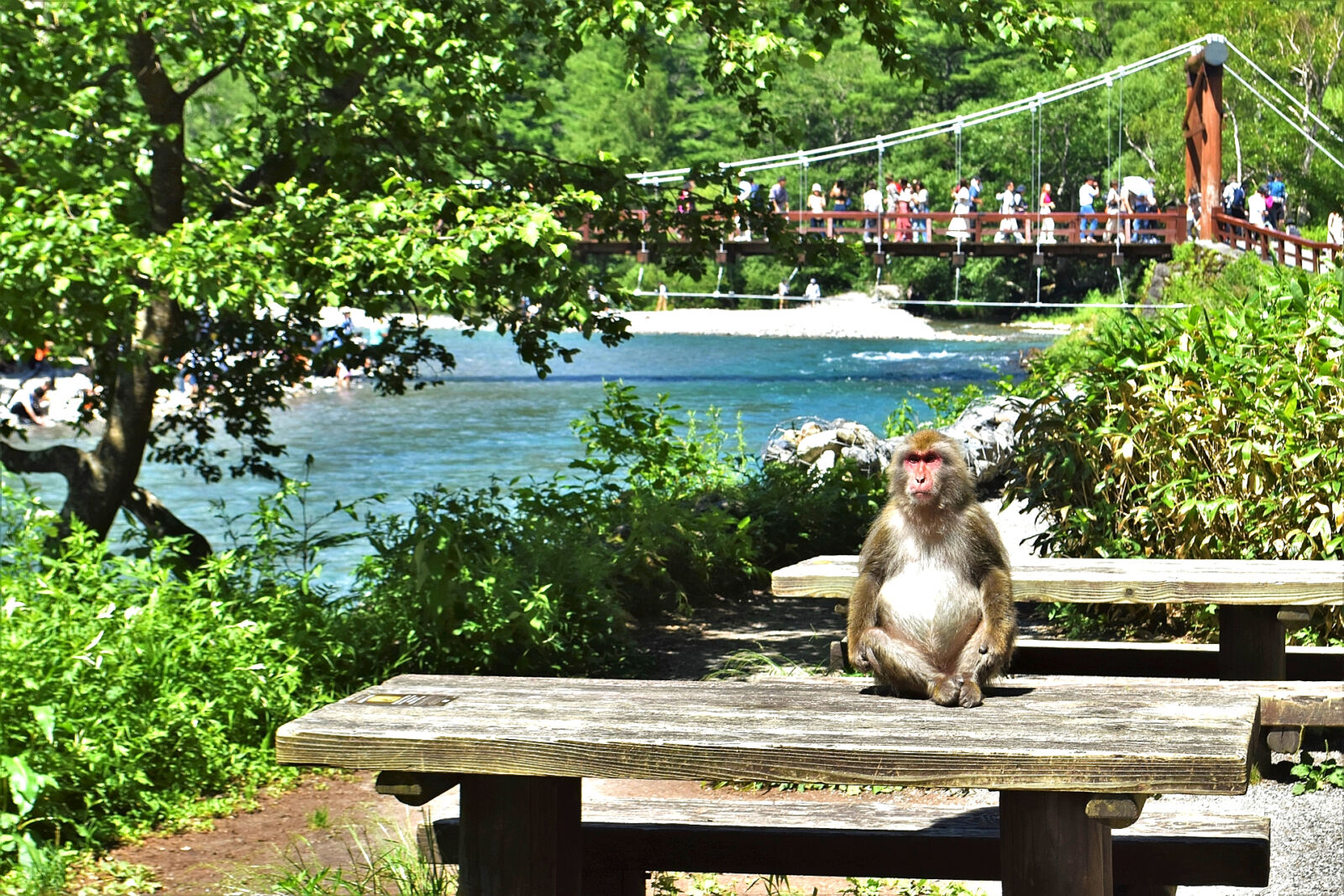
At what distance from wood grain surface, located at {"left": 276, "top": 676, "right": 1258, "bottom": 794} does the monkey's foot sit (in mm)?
25

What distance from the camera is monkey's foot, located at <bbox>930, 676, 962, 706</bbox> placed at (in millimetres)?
2537

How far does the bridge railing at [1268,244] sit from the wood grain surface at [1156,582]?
17.8 m

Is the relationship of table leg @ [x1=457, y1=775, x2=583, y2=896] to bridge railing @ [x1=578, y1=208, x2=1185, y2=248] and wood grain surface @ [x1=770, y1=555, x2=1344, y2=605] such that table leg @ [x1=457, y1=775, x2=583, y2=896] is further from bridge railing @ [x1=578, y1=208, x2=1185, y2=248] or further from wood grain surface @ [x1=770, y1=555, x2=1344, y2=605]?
bridge railing @ [x1=578, y1=208, x2=1185, y2=248]

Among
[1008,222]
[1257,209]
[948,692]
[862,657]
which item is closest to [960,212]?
[1008,222]

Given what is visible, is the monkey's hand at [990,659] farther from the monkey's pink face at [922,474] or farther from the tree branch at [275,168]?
the tree branch at [275,168]

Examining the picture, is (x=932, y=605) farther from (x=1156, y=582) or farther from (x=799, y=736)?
(x=1156, y=582)

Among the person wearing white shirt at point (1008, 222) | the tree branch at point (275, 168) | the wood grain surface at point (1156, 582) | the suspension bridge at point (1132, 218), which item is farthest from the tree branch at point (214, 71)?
the person wearing white shirt at point (1008, 222)

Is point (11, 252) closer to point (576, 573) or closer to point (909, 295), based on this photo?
point (576, 573)

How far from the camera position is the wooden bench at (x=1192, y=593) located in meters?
4.12

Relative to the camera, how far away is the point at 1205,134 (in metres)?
25.8

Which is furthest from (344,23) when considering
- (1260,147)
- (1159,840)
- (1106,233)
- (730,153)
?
(730,153)

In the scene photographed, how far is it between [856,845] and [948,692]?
Answer: 0.54 meters

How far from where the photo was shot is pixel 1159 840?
2.84m

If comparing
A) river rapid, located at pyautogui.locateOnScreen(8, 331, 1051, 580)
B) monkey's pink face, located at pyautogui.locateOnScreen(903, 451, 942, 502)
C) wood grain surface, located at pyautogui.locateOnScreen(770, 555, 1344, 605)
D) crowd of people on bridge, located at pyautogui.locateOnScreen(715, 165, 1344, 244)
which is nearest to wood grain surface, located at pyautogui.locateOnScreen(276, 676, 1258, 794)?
monkey's pink face, located at pyautogui.locateOnScreen(903, 451, 942, 502)
